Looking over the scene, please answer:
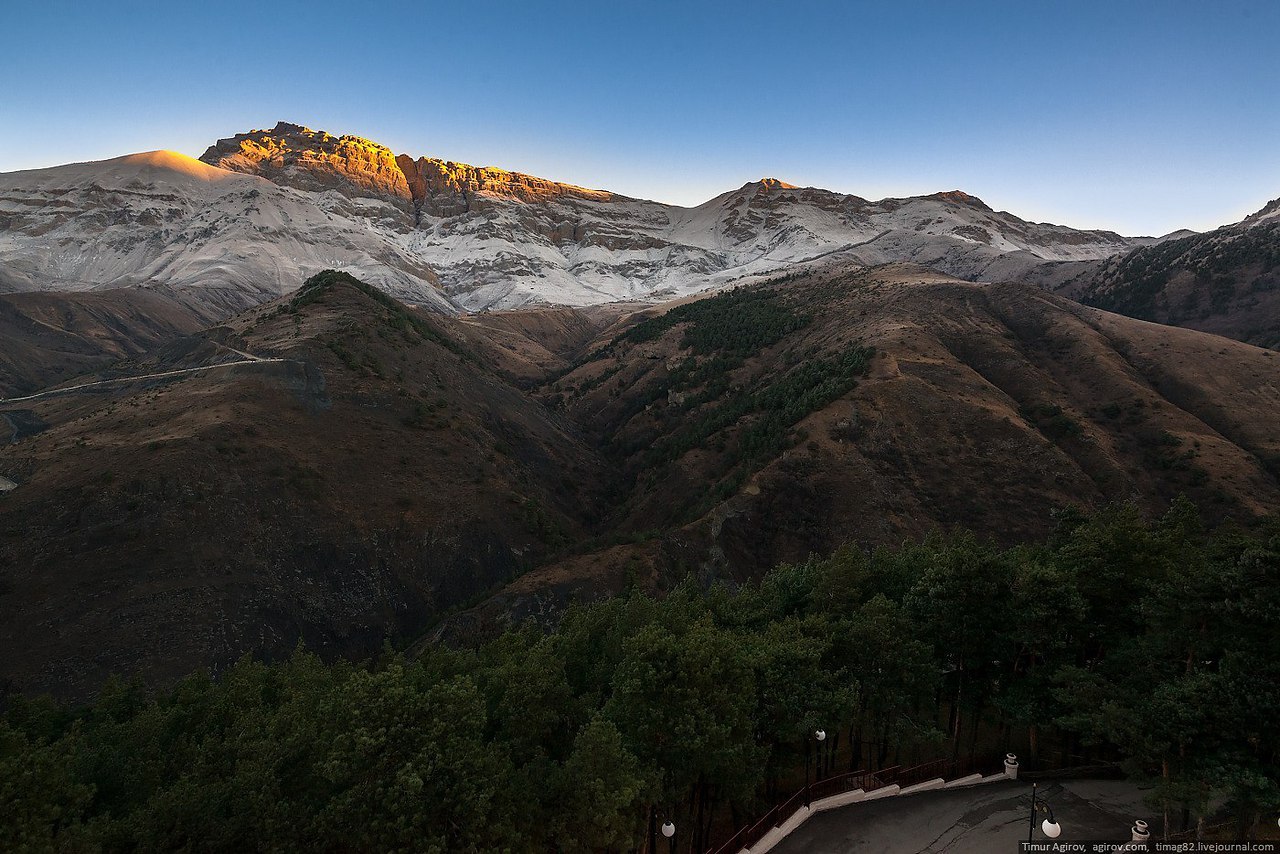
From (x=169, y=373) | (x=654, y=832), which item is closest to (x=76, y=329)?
(x=169, y=373)

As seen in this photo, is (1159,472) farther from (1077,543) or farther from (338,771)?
(338,771)

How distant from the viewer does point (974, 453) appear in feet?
224

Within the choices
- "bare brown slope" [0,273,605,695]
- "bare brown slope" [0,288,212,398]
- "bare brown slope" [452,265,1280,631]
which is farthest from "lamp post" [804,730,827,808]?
"bare brown slope" [0,288,212,398]

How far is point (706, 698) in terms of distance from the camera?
19.0 metres

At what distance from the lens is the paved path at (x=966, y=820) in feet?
64.2

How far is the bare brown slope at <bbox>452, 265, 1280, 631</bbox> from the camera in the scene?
200ft

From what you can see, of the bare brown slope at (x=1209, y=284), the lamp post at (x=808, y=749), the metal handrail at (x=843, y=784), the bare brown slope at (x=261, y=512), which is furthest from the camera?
the bare brown slope at (x=1209, y=284)

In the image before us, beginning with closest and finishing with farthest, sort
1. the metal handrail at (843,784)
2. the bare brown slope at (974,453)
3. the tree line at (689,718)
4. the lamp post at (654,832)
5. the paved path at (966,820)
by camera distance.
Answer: the tree line at (689,718)
the paved path at (966,820)
the metal handrail at (843,784)
the lamp post at (654,832)
the bare brown slope at (974,453)

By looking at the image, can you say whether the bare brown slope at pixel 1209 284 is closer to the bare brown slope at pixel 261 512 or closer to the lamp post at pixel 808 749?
the lamp post at pixel 808 749

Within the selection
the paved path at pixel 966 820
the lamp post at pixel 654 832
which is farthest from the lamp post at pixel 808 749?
the lamp post at pixel 654 832

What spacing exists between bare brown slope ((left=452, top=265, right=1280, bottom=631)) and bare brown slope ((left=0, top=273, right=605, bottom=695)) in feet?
34.7

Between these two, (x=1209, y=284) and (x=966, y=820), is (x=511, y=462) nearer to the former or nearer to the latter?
(x=966, y=820)

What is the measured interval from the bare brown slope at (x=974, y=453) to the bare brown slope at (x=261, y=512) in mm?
10568

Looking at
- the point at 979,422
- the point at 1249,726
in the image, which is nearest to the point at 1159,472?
the point at 979,422
